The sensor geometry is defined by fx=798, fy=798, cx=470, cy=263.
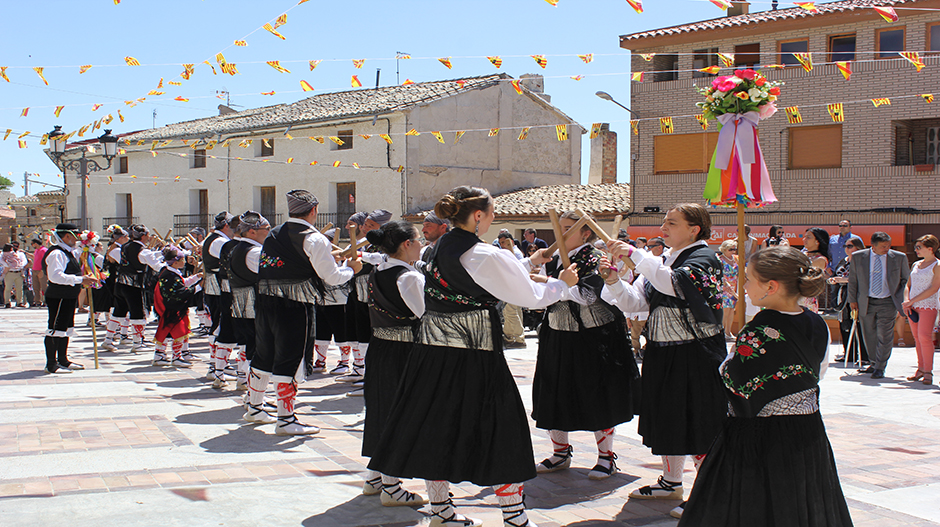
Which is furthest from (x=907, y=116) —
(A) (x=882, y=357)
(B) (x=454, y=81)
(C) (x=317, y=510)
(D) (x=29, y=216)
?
(D) (x=29, y=216)

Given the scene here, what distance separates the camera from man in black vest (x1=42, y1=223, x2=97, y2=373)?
30.6ft

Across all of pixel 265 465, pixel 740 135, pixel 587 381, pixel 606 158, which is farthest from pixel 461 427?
pixel 606 158

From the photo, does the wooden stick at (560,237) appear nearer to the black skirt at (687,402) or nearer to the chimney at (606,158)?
the black skirt at (687,402)

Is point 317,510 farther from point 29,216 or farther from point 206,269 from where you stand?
point 29,216

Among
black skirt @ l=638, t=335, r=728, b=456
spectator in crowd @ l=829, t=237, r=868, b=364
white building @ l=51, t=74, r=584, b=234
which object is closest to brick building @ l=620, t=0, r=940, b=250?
white building @ l=51, t=74, r=584, b=234

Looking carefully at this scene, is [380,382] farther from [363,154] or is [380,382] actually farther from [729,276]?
[363,154]

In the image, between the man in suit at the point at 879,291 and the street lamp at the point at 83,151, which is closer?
the man in suit at the point at 879,291

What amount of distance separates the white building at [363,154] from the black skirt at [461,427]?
23.2 meters

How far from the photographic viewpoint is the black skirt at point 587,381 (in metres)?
5.10

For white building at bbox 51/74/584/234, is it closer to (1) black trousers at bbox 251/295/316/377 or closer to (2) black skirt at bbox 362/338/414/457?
(1) black trousers at bbox 251/295/316/377

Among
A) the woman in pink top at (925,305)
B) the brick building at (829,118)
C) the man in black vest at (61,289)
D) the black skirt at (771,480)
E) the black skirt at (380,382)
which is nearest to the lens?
the black skirt at (771,480)

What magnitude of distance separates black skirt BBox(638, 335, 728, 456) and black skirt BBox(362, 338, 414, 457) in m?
1.51

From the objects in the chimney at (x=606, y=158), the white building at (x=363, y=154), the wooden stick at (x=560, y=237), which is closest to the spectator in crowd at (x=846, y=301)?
the wooden stick at (x=560, y=237)

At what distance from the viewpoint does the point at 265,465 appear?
536 centimetres
